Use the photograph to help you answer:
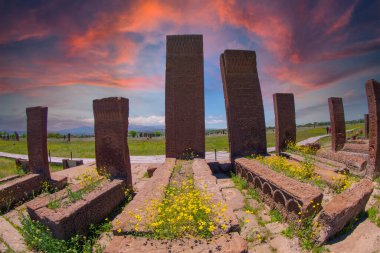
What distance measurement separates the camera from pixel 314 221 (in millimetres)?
4133

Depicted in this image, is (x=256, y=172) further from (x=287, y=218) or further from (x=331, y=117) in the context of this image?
(x=331, y=117)

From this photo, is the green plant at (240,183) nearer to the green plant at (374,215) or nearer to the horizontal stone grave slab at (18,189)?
the green plant at (374,215)

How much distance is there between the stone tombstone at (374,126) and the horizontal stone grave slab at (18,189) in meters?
10.2

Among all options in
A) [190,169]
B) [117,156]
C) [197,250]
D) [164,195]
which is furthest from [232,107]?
[197,250]

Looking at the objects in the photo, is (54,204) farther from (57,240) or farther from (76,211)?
(57,240)

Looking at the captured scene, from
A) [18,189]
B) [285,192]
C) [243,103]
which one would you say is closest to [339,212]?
[285,192]

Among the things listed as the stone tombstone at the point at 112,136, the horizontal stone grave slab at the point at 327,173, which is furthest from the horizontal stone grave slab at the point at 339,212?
the stone tombstone at the point at 112,136

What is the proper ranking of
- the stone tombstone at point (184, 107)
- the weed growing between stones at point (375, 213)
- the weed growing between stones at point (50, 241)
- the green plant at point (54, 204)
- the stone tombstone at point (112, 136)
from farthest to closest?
the stone tombstone at point (184, 107), the stone tombstone at point (112, 136), the green plant at point (54, 204), the weed growing between stones at point (375, 213), the weed growing between stones at point (50, 241)

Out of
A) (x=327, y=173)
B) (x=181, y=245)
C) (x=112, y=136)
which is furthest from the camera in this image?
(x=112, y=136)

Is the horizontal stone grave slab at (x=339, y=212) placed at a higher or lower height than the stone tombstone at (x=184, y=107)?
lower

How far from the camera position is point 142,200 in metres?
4.64

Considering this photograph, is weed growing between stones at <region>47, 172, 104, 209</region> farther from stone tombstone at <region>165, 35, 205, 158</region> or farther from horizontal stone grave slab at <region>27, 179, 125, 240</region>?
stone tombstone at <region>165, 35, 205, 158</region>

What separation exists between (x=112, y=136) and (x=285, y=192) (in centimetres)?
Answer: 520

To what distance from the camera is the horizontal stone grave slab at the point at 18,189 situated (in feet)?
22.9
